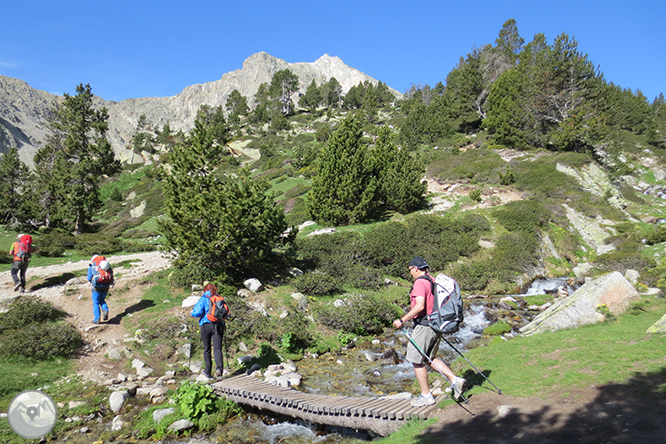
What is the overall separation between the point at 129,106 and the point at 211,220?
19878cm

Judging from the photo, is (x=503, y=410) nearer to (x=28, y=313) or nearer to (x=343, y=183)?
(x=28, y=313)

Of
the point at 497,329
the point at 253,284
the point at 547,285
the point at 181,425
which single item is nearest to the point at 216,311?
the point at 181,425

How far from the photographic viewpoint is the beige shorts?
6008 mm

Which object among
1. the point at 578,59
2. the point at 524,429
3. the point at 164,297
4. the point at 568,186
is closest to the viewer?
the point at 524,429

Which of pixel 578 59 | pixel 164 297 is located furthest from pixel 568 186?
pixel 164 297

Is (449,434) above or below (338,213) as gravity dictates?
below

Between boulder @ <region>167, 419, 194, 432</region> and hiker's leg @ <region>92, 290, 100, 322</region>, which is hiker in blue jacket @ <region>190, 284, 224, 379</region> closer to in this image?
boulder @ <region>167, 419, 194, 432</region>

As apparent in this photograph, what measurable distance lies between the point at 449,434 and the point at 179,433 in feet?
17.2

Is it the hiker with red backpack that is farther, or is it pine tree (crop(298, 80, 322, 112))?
pine tree (crop(298, 80, 322, 112))

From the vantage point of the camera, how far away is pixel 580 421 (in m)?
4.24

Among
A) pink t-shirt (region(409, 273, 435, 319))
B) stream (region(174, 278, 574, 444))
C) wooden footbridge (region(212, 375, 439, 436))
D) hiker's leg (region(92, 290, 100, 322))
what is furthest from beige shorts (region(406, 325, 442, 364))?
hiker's leg (region(92, 290, 100, 322))

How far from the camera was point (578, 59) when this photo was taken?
34.9 m

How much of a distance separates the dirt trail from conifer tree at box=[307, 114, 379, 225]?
12.2 metres

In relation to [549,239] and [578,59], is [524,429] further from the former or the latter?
[578,59]
